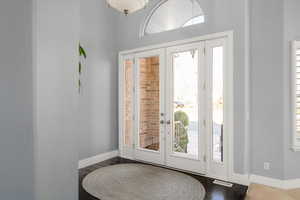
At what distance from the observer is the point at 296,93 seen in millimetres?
2879

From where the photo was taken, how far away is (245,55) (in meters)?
3.05

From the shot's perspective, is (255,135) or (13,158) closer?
(13,158)

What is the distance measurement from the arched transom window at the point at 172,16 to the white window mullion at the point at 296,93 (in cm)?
162

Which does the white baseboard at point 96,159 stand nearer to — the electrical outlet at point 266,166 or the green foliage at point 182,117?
the green foliage at point 182,117

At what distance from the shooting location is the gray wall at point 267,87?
2.93 m

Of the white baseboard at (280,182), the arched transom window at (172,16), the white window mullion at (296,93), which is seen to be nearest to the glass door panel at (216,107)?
the white baseboard at (280,182)

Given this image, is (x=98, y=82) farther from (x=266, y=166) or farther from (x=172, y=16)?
(x=266, y=166)

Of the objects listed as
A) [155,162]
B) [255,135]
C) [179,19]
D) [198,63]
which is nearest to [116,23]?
[179,19]

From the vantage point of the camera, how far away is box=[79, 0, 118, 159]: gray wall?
154 inches

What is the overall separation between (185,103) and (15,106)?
3.05 metres

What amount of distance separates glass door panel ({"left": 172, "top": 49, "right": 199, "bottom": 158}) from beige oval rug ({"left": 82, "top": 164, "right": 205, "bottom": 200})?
0.57 metres

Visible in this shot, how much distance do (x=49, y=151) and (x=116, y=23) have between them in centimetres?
Answer: 422

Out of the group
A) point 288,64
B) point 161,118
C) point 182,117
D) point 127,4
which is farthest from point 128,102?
point 288,64

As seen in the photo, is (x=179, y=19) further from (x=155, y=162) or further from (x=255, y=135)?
(x=155, y=162)
